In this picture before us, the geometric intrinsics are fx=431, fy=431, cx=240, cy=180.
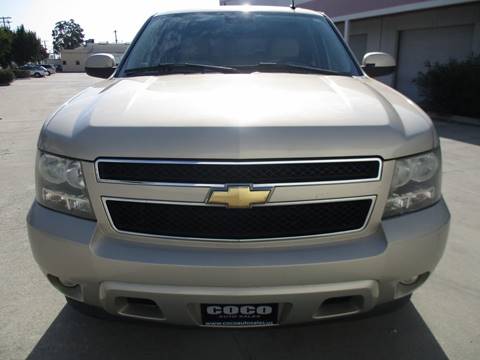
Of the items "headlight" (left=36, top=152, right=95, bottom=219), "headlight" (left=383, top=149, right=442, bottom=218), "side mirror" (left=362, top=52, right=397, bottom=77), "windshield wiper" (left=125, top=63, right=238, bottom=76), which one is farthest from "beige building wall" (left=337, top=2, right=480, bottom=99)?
"headlight" (left=36, top=152, right=95, bottom=219)

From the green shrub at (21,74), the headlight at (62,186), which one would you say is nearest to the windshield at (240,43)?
the headlight at (62,186)

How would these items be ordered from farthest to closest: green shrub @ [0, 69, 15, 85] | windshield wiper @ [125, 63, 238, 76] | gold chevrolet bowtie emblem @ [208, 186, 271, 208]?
green shrub @ [0, 69, 15, 85] → windshield wiper @ [125, 63, 238, 76] → gold chevrolet bowtie emblem @ [208, 186, 271, 208]

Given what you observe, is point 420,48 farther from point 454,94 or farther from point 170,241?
point 170,241

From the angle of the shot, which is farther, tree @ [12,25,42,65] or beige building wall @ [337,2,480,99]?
tree @ [12,25,42,65]

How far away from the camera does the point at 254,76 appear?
273cm

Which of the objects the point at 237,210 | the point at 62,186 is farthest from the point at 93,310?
the point at 237,210

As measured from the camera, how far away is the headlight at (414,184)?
6.33 feet

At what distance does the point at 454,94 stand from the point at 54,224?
12797mm

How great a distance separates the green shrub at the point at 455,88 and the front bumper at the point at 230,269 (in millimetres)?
11462

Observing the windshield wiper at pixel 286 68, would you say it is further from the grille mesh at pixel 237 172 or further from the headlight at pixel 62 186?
the headlight at pixel 62 186

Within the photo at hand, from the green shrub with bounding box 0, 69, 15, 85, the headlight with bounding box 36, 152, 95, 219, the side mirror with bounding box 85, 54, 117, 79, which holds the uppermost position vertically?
the side mirror with bounding box 85, 54, 117, 79

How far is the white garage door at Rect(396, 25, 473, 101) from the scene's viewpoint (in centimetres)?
1463

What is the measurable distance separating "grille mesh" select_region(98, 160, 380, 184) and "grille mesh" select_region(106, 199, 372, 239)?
0.12 meters

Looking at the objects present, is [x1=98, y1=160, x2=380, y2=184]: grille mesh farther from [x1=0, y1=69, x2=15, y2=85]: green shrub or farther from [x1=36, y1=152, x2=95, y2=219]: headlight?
[x1=0, y1=69, x2=15, y2=85]: green shrub
